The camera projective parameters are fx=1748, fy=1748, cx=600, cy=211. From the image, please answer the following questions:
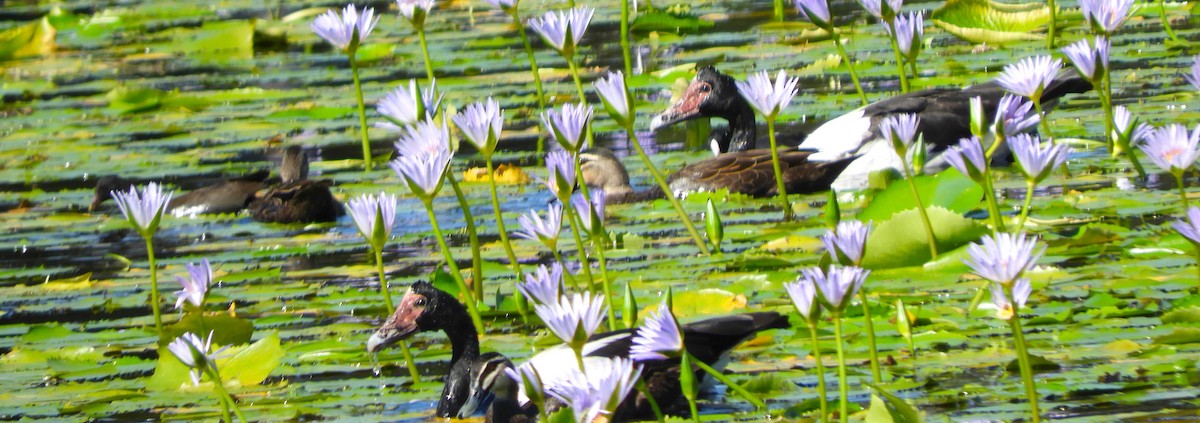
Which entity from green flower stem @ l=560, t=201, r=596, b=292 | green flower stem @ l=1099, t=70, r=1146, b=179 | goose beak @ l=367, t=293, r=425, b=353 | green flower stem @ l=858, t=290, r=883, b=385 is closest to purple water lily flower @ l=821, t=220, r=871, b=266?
green flower stem @ l=858, t=290, r=883, b=385

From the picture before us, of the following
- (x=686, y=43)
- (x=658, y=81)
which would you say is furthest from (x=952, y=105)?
(x=686, y=43)

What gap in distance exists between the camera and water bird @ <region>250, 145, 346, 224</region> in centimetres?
615

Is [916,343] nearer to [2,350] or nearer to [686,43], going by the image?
[2,350]

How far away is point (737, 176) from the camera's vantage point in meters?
6.14

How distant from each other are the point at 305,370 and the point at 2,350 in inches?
38.1

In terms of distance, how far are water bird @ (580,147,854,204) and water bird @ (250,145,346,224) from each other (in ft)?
3.03

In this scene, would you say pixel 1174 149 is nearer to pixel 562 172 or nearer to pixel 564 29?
pixel 562 172

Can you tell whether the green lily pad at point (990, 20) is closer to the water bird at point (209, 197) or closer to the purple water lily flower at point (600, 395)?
the water bird at point (209, 197)

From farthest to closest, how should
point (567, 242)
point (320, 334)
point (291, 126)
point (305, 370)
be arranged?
point (291, 126) → point (567, 242) → point (320, 334) → point (305, 370)

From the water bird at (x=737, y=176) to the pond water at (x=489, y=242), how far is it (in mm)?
126

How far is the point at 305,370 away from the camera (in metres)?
4.23

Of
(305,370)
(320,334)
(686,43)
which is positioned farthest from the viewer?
(686,43)

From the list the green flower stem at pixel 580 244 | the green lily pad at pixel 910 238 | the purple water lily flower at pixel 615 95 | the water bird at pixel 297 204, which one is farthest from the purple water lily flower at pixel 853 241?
the water bird at pixel 297 204

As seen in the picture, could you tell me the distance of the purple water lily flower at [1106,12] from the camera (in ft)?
17.4
